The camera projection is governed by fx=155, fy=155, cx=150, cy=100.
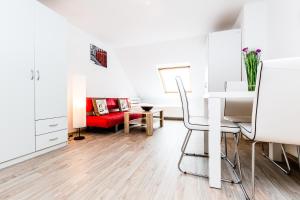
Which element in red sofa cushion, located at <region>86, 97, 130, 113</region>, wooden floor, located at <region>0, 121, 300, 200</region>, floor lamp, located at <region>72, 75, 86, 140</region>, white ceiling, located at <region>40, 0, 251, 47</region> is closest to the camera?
wooden floor, located at <region>0, 121, 300, 200</region>

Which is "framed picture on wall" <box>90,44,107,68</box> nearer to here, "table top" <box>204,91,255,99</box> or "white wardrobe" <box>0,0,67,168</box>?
"white wardrobe" <box>0,0,67,168</box>

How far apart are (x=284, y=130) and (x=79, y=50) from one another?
3.58m

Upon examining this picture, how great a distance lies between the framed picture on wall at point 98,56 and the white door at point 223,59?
2677mm

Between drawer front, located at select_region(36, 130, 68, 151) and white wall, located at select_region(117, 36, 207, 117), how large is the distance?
10.5 ft

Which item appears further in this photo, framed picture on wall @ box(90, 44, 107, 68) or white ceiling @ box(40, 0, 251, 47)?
framed picture on wall @ box(90, 44, 107, 68)

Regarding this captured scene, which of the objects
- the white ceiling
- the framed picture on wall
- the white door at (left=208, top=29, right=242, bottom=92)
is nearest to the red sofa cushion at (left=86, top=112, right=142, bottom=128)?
the framed picture on wall

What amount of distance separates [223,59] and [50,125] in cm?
310

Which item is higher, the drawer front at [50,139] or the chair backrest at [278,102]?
the chair backrest at [278,102]

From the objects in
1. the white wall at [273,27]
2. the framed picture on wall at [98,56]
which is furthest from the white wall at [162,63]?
the white wall at [273,27]

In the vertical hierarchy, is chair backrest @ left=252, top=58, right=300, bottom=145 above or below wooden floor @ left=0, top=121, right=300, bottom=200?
above

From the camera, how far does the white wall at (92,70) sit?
3129 mm

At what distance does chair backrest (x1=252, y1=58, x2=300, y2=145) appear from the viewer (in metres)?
0.92

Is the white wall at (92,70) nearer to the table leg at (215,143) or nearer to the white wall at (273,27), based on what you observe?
the table leg at (215,143)

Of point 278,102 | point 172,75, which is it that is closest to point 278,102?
point 278,102
